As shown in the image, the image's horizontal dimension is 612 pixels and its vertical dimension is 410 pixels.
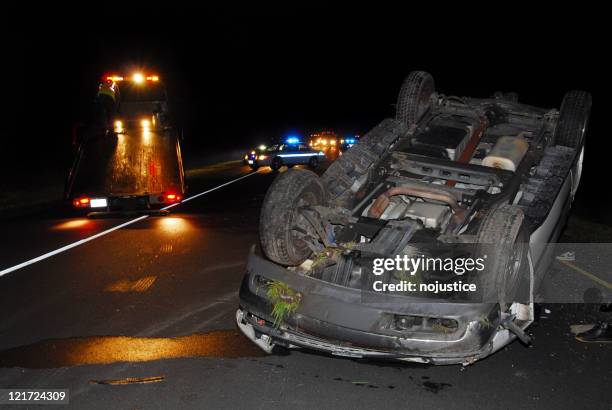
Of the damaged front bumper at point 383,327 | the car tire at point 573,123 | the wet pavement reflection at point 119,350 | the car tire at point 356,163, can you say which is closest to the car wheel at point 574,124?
the car tire at point 573,123

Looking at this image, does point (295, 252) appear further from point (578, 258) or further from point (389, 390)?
point (578, 258)

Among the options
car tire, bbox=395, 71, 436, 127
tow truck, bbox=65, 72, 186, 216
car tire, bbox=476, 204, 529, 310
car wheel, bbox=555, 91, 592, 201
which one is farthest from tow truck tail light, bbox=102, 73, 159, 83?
car tire, bbox=476, 204, 529, 310

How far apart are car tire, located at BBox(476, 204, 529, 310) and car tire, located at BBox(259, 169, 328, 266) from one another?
5.67 feet

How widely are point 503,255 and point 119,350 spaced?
3.39 m

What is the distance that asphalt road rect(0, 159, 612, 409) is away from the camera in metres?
4.20

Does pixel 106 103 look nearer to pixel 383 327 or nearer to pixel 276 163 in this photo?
pixel 383 327

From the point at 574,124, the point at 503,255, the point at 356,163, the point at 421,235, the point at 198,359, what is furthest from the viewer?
the point at 574,124

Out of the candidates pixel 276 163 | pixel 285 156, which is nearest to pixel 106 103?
pixel 276 163

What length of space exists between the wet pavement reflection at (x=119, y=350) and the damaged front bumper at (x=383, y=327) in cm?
79

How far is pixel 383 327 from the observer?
13.5 feet

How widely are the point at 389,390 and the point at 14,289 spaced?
4.88 metres

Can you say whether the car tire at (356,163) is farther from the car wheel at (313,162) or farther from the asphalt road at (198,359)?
the car wheel at (313,162)

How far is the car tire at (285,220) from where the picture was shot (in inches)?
211

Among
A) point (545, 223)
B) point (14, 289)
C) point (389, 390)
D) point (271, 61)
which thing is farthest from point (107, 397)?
point (271, 61)
